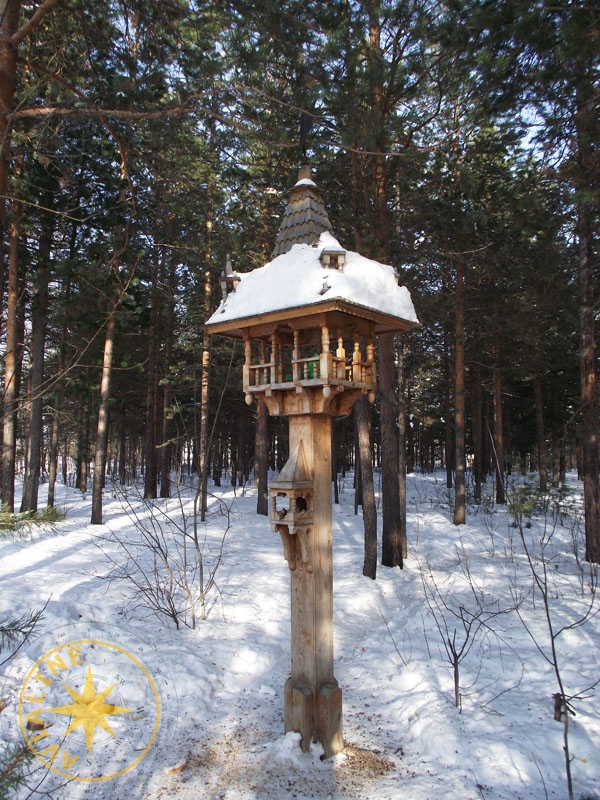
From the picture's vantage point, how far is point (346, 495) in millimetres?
25344

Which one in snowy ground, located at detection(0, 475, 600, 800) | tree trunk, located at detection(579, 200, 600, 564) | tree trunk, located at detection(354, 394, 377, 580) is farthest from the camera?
tree trunk, located at detection(354, 394, 377, 580)

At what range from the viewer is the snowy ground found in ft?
13.5

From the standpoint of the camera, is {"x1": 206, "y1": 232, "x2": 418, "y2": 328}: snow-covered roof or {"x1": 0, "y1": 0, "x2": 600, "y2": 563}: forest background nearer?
{"x1": 206, "y1": 232, "x2": 418, "y2": 328}: snow-covered roof

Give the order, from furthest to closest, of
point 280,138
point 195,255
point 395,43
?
point 195,255 < point 395,43 < point 280,138

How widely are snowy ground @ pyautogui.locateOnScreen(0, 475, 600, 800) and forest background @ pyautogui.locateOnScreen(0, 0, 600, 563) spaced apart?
2.20 meters

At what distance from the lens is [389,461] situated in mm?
10617

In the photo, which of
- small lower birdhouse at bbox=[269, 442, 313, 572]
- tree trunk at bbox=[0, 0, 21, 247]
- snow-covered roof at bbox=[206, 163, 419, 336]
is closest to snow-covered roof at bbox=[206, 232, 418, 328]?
snow-covered roof at bbox=[206, 163, 419, 336]

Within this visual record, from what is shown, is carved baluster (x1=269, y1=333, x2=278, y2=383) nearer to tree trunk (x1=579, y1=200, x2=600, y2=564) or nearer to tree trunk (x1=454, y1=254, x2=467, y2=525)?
tree trunk (x1=579, y1=200, x2=600, y2=564)

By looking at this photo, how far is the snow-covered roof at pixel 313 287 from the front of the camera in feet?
14.9

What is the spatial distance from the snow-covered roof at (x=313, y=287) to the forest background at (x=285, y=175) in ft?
3.35

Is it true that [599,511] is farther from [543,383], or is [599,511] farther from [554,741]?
[543,383]

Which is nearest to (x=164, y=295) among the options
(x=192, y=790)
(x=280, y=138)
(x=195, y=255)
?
(x=195, y=255)

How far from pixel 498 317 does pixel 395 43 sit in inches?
293

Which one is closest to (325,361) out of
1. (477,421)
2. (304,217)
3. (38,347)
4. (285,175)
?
(304,217)
